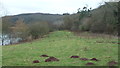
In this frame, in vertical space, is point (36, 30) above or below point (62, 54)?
above

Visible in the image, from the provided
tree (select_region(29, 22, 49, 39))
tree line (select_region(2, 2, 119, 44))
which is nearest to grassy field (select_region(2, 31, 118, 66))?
tree line (select_region(2, 2, 119, 44))

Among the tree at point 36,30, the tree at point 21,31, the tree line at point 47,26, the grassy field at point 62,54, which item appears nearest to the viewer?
the grassy field at point 62,54

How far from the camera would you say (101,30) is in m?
45.6

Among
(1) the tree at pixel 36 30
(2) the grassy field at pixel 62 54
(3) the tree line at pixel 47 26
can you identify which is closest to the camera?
(2) the grassy field at pixel 62 54

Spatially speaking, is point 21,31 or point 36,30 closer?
point 21,31

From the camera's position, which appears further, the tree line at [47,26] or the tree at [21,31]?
the tree at [21,31]

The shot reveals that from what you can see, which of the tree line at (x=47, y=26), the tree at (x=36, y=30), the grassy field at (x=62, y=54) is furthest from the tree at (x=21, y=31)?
the grassy field at (x=62, y=54)

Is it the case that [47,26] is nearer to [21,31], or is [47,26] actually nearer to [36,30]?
[36,30]

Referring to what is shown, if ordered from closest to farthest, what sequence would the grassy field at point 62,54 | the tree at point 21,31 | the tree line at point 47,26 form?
the grassy field at point 62,54, the tree line at point 47,26, the tree at point 21,31

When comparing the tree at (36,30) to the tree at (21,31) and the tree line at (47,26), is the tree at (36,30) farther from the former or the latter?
the tree at (21,31)

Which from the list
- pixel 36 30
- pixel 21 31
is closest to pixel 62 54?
pixel 36 30

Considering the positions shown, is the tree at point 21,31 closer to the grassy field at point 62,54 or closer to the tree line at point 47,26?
the tree line at point 47,26

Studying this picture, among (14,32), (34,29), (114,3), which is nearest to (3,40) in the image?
(14,32)

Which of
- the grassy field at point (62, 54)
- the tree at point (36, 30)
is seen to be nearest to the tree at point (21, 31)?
the tree at point (36, 30)
